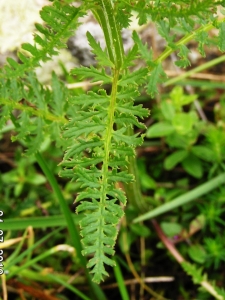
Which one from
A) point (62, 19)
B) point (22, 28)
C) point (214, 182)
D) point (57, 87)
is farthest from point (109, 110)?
point (22, 28)

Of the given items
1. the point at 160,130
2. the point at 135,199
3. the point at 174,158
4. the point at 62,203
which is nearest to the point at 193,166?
the point at 174,158

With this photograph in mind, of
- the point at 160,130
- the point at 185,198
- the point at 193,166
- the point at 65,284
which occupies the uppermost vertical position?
the point at 160,130

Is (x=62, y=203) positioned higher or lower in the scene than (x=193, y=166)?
lower

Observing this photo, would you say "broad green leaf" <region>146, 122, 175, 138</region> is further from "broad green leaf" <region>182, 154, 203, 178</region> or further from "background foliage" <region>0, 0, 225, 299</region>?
"broad green leaf" <region>182, 154, 203, 178</region>

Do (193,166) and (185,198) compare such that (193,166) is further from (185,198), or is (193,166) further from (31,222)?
(31,222)

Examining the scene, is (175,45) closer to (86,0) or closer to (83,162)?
(86,0)

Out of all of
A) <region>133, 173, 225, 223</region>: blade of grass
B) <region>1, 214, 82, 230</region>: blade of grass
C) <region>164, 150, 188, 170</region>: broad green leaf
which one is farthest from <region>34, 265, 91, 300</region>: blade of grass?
<region>164, 150, 188, 170</region>: broad green leaf

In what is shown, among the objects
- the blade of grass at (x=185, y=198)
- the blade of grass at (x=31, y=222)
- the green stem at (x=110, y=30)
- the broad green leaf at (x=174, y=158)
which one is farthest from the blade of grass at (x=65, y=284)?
the green stem at (x=110, y=30)
